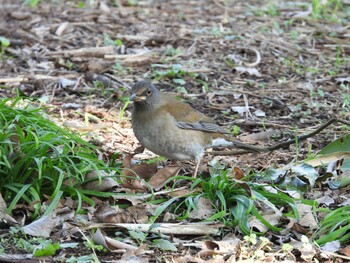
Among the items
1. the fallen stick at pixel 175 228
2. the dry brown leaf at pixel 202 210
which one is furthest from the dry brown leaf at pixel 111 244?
the dry brown leaf at pixel 202 210

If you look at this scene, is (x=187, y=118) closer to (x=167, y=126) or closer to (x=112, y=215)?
(x=167, y=126)

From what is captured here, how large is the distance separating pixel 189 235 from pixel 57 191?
97cm

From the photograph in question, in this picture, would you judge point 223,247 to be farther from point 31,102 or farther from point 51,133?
point 31,102

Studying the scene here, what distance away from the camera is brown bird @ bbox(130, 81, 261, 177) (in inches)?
251

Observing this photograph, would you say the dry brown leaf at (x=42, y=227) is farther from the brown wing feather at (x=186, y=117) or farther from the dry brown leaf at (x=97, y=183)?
the brown wing feather at (x=186, y=117)

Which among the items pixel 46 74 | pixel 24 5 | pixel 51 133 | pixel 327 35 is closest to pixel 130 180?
pixel 51 133

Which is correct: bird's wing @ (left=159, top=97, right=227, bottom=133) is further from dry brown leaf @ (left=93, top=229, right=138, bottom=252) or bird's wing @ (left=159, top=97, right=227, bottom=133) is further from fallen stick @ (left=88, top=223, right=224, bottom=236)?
dry brown leaf @ (left=93, top=229, right=138, bottom=252)

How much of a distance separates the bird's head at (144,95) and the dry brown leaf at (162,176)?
65 centimetres

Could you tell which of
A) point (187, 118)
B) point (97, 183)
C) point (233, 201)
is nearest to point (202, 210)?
point (233, 201)

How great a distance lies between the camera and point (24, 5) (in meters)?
12.0

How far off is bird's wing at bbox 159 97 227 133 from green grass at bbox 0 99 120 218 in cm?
101

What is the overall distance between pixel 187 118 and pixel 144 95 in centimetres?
45

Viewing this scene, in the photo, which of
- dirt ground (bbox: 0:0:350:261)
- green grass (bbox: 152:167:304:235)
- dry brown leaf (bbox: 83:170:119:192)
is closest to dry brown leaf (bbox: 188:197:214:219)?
green grass (bbox: 152:167:304:235)

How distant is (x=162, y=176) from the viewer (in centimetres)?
604
